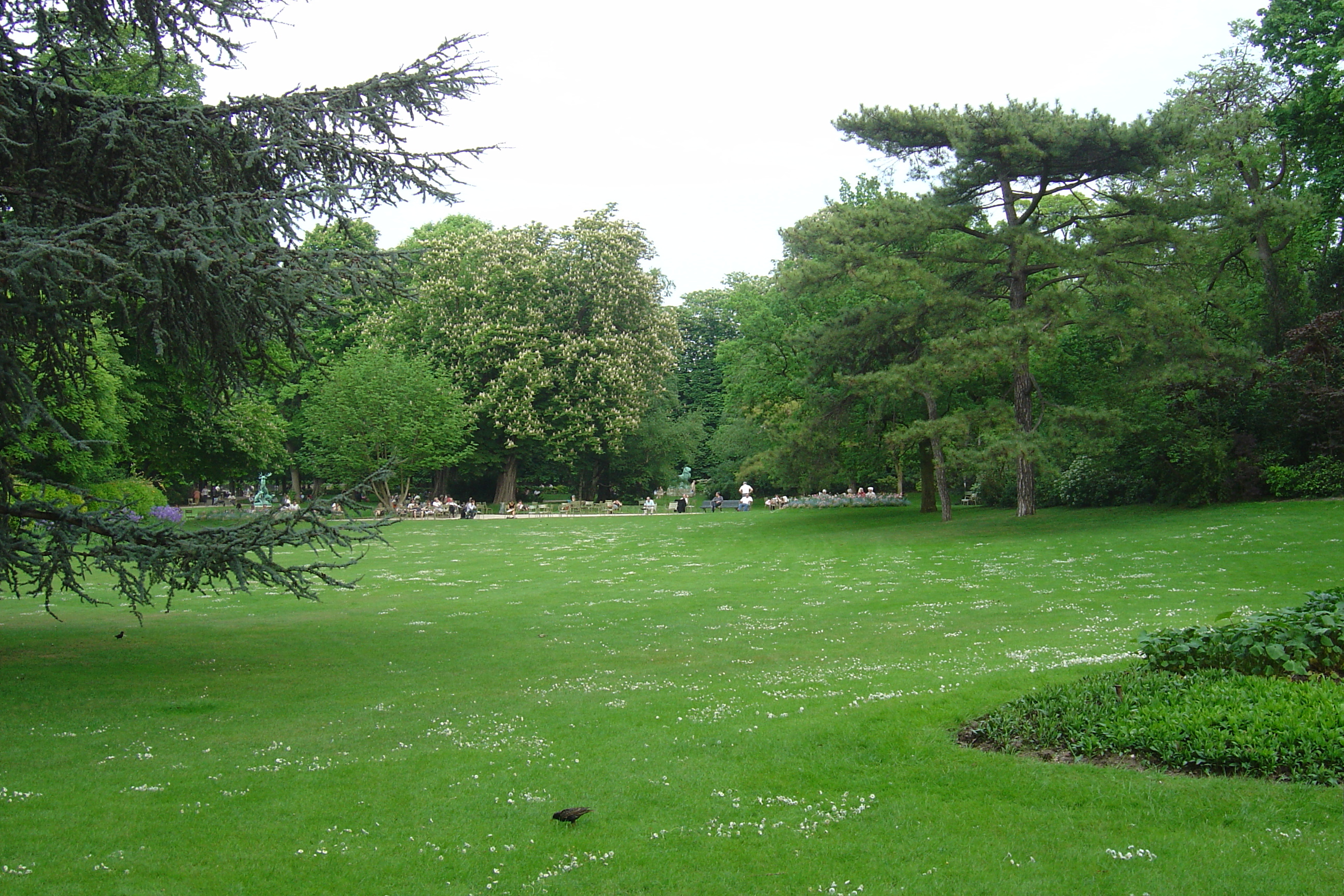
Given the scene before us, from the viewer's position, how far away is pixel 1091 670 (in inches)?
329

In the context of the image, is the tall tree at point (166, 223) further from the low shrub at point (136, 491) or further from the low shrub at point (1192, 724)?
the low shrub at point (136, 491)

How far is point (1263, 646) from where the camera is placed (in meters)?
7.21

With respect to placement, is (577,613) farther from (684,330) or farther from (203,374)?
(684,330)

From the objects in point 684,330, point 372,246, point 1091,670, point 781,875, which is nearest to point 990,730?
point 1091,670

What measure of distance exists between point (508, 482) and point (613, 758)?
50.8 m

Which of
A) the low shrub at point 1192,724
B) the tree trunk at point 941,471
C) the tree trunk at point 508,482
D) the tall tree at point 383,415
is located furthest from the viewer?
the tree trunk at point 508,482

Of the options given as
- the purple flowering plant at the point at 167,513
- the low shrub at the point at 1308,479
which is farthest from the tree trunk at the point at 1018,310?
the purple flowering plant at the point at 167,513

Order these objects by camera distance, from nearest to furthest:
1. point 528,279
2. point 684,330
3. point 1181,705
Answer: point 1181,705
point 528,279
point 684,330

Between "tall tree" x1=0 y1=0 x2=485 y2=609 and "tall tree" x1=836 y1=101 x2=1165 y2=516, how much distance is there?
2081 centimetres

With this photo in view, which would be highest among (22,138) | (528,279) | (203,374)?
(528,279)

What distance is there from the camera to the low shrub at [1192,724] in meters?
5.74

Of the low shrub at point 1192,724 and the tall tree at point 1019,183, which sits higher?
the tall tree at point 1019,183

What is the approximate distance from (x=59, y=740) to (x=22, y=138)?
6165mm

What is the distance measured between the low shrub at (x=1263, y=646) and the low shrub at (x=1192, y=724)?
216mm
